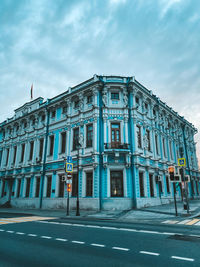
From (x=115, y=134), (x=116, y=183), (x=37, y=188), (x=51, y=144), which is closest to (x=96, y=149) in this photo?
(x=115, y=134)

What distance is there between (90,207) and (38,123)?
1473 cm

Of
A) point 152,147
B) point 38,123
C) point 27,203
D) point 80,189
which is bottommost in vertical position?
point 27,203

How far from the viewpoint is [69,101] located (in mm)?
23609

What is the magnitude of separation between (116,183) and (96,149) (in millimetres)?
3905

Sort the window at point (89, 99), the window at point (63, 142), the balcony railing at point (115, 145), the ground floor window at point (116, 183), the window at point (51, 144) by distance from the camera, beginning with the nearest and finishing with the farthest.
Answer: the ground floor window at point (116, 183) < the balcony railing at point (115, 145) < the window at point (89, 99) < the window at point (63, 142) < the window at point (51, 144)

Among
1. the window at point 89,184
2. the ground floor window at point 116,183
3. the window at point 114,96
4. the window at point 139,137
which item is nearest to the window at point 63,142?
the window at point 89,184

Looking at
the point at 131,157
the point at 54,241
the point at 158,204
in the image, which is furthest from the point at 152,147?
the point at 54,241

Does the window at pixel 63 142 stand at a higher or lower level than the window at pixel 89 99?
lower

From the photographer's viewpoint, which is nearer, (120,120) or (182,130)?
(120,120)

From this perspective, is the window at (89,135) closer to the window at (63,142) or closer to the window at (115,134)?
the window at (115,134)

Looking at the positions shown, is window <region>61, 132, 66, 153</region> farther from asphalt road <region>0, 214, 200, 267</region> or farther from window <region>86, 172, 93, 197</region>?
asphalt road <region>0, 214, 200, 267</region>

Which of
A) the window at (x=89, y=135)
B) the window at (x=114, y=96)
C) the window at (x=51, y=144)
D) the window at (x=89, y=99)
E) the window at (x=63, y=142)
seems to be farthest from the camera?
the window at (x=51, y=144)

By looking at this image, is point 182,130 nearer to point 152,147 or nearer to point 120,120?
point 152,147

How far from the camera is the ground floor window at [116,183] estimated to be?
18.5 meters
